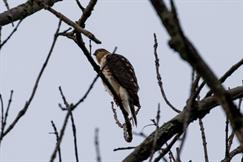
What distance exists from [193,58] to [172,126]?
1.80 metres

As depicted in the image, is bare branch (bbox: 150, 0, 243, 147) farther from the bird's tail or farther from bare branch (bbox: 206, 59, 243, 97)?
the bird's tail

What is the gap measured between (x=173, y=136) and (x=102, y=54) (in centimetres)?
446

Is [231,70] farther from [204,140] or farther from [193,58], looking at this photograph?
[193,58]

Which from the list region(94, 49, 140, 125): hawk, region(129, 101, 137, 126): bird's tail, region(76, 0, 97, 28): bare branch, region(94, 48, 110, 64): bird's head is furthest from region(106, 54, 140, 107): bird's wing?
region(76, 0, 97, 28): bare branch

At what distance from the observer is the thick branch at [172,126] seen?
290 cm

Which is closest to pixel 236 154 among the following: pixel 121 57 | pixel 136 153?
pixel 136 153

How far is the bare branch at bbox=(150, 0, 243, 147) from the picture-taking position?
4.03ft

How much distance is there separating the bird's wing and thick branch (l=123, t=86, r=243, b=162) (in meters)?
2.86

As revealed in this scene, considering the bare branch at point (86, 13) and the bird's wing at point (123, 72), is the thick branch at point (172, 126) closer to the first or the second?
the bare branch at point (86, 13)

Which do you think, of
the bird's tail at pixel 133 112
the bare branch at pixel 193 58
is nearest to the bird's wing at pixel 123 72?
the bird's tail at pixel 133 112

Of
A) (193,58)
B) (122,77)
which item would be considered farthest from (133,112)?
(193,58)

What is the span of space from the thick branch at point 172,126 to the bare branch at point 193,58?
163 cm

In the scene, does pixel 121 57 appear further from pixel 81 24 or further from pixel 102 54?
pixel 81 24

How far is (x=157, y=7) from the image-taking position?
1.25m
